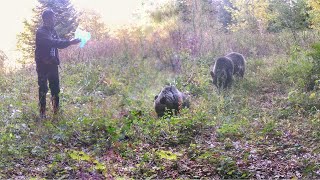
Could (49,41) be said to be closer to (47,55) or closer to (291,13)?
(47,55)

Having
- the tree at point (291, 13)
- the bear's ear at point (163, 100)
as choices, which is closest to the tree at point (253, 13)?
the tree at point (291, 13)

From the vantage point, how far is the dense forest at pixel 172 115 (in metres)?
4.60

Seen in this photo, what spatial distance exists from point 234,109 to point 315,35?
23.2 feet

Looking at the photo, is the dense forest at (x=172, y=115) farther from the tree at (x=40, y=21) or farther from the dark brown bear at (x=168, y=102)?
the tree at (x=40, y=21)

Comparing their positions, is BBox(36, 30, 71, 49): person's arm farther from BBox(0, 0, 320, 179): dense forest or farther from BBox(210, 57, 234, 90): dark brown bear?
BBox(210, 57, 234, 90): dark brown bear

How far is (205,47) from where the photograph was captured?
14.6m

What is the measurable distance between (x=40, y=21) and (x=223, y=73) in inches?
451

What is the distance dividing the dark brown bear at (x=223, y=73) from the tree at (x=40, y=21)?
1014 cm

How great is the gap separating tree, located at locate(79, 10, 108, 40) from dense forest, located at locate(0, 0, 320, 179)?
4.79 m

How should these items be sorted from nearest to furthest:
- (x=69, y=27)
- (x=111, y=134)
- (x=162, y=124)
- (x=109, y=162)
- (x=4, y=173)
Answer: (x=4, y=173) → (x=109, y=162) → (x=111, y=134) → (x=162, y=124) → (x=69, y=27)

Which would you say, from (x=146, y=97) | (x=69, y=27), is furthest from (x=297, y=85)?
(x=69, y=27)

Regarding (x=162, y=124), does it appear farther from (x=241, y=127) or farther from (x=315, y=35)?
(x=315, y=35)

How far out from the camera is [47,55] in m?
6.91

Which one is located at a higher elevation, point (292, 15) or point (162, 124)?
point (292, 15)
